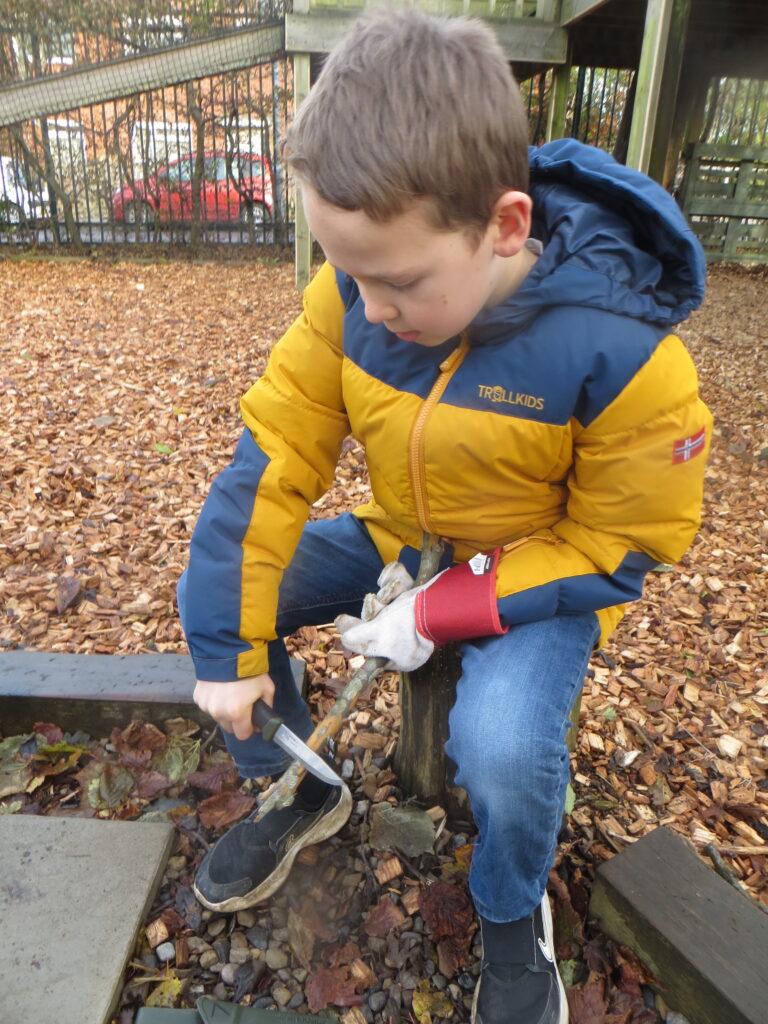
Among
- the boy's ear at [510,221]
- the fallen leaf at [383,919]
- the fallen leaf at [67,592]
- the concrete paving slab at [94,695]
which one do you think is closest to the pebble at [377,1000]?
the fallen leaf at [383,919]

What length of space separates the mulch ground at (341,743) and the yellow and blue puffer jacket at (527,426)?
0.64 m

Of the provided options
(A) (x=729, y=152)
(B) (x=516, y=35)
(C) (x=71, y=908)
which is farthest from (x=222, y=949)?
(A) (x=729, y=152)

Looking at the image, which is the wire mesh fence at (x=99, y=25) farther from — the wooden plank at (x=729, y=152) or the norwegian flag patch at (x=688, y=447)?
the norwegian flag patch at (x=688, y=447)

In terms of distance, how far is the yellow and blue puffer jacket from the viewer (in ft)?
4.39

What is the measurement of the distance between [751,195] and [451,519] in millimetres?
9703

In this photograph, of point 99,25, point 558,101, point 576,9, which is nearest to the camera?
point 576,9

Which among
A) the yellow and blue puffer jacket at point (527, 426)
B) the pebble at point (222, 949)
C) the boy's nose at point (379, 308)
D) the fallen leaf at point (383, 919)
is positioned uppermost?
the boy's nose at point (379, 308)

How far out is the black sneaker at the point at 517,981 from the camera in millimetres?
1438

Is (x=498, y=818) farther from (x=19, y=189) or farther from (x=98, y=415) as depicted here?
(x=19, y=189)

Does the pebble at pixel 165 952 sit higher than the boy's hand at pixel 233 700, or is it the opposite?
the boy's hand at pixel 233 700

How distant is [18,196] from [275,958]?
10.1 metres

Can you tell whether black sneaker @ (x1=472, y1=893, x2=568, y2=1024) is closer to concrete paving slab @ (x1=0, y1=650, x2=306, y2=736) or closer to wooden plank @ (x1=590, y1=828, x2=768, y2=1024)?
wooden plank @ (x1=590, y1=828, x2=768, y2=1024)

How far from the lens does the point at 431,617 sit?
4.88 ft

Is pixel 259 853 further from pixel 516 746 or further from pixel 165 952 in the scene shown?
pixel 516 746
